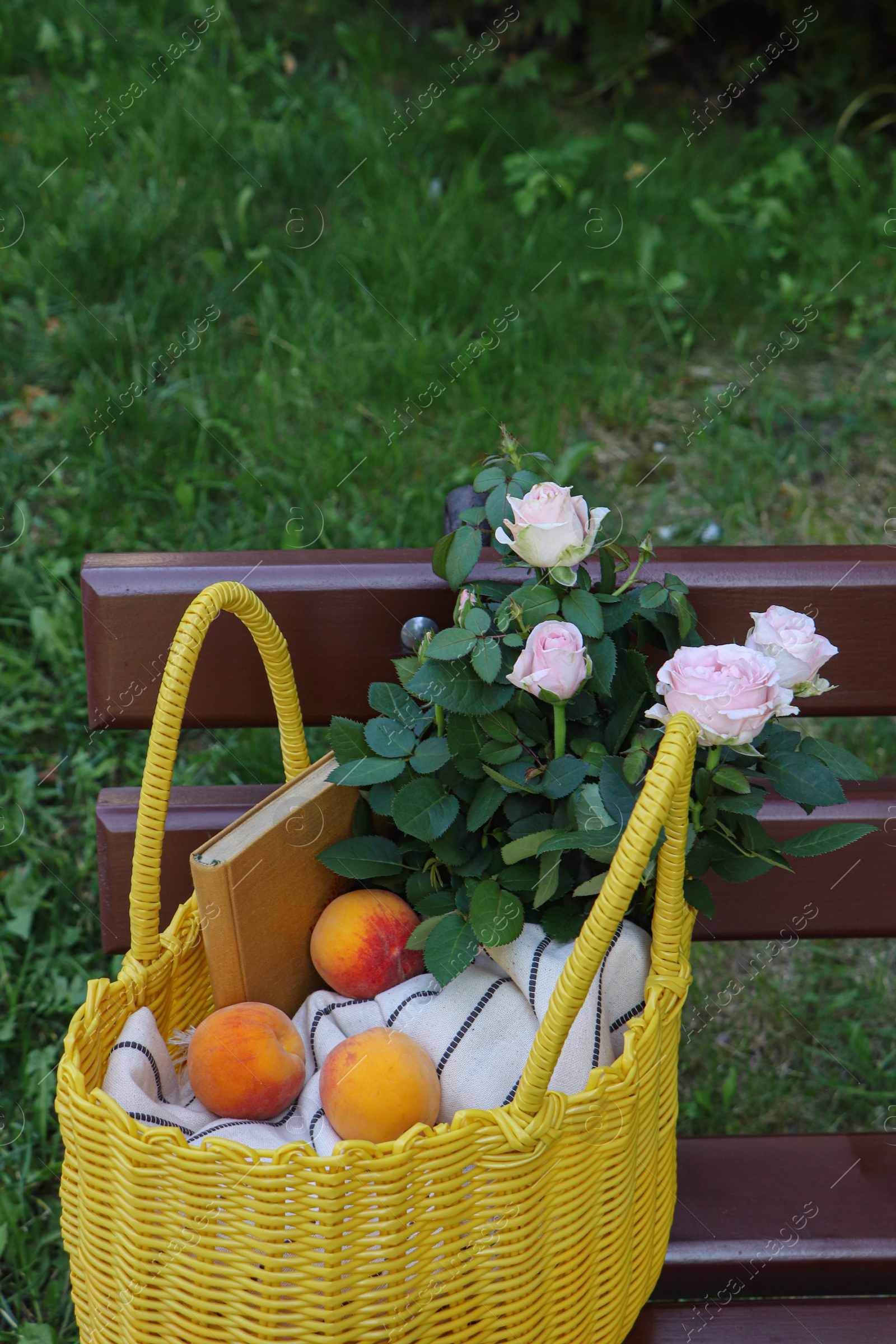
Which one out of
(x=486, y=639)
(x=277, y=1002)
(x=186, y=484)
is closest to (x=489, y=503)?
(x=486, y=639)

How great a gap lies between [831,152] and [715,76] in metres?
0.47

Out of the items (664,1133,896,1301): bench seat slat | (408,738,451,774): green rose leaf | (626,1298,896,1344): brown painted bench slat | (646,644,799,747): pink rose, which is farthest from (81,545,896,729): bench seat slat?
(626,1298,896,1344): brown painted bench slat

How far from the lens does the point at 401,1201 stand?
0.73 m

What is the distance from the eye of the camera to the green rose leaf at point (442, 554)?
967 millimetres

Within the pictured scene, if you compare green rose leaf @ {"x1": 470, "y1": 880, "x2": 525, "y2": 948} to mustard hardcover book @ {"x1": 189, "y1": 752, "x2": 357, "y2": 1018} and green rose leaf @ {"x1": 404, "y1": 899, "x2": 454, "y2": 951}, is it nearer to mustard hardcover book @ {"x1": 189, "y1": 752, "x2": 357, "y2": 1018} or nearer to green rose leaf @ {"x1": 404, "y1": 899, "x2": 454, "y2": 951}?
green rose leaf @ {"x1": 404, "y1": 899, "x2": 454, "y2": 951}

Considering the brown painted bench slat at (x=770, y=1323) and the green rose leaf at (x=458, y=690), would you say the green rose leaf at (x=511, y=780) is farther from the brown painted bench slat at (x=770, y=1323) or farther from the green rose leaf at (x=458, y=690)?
the brown painted bench slat at (x=770, y=1323)

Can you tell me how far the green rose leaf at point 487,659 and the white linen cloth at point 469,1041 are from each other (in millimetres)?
229

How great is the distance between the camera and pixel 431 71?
Result: 2.84m

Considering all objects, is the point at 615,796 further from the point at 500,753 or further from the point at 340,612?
the point at 340,612

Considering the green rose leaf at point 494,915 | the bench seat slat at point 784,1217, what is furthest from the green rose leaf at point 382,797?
the bench seat slat at point 784,1217

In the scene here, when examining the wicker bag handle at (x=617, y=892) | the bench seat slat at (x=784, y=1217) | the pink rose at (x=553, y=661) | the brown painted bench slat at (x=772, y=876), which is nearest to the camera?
the wicker bag handle at (x=617, y=892)

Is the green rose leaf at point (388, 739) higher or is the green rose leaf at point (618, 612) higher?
the green rose leaf at point (618, 612)

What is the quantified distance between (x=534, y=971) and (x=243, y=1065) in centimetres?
24

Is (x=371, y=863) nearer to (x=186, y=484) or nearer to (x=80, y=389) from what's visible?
(x=186, y=484)
